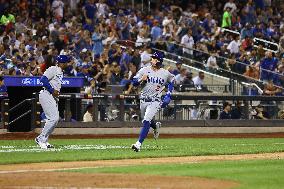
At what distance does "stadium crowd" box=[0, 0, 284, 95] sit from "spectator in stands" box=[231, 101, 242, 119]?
1.96 metres

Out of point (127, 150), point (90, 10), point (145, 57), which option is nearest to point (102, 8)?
point (90, 10)

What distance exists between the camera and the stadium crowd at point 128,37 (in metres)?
26.3

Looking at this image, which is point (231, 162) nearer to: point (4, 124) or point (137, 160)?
point (137, 160)

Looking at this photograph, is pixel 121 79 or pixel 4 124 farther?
pixel 121 79

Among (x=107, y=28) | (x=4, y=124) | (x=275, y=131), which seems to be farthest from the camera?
(x=107, y=28)

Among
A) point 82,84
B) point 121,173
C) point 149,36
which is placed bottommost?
point 121,173

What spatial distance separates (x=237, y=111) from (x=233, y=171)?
13.2 metres

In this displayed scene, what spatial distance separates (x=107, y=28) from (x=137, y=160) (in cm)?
1401

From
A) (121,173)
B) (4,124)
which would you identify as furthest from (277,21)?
(121,173)

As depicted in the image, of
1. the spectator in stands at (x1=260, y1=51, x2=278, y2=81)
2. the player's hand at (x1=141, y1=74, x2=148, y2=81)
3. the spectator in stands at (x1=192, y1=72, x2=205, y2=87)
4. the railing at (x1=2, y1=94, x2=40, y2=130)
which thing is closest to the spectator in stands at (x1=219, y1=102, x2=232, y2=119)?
the spectator in stands at (x1=192, y1=72, x2=205, y2=87)

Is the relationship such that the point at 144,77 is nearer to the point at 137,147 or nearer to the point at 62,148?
the point at 137,147

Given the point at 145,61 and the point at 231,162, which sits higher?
the point at 145,61

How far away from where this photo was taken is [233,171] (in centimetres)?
1351

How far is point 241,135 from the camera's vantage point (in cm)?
2552
